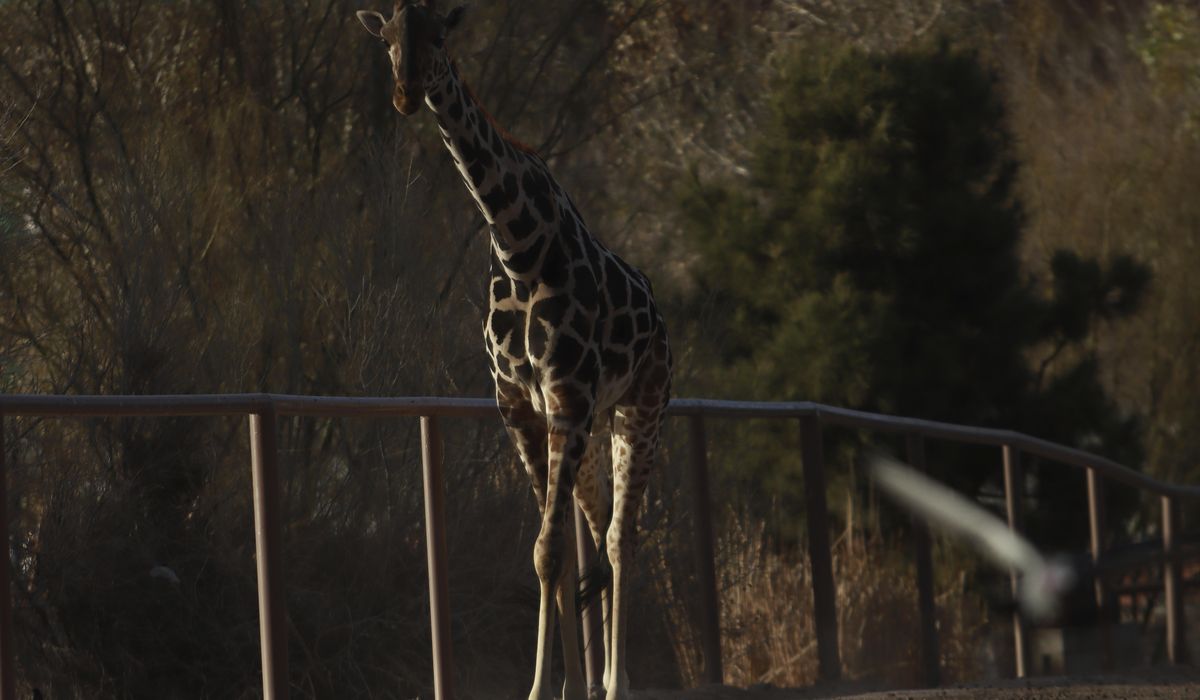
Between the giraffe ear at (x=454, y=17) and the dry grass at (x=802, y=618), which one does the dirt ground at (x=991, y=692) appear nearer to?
the dry grass at (x=802, y=618)

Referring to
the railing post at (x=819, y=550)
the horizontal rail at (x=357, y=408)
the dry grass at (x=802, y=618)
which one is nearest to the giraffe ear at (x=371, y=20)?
the horizontal rail at (x=357, y=408)

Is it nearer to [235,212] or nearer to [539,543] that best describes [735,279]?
[235,212]

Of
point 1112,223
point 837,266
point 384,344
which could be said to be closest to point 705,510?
A: point 384,344

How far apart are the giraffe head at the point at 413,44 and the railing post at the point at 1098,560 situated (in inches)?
220

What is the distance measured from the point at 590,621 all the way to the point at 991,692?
1.42 metres

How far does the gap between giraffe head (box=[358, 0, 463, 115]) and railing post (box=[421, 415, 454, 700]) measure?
1.24m

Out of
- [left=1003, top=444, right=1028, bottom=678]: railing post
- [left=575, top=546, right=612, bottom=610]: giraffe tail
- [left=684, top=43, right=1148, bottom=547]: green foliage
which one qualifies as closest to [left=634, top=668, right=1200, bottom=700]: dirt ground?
[left=575, top=546, right=612, bottom=610]: giraffe tail

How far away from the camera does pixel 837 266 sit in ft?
48.2

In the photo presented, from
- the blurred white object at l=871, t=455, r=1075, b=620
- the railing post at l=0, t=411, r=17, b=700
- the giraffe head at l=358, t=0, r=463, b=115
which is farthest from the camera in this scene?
the blurred white object at l=871, t=455, r=1075, b=620

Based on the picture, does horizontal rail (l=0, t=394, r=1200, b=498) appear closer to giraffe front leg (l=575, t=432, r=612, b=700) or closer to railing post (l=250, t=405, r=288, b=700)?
railing post (l=250, t=405, r=288, b=700)

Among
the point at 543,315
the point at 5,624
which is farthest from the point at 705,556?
the point at 5,624

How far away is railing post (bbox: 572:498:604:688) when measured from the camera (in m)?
6.74

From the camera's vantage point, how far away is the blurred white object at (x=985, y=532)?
946 cm

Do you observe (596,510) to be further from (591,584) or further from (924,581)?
(924,581)
